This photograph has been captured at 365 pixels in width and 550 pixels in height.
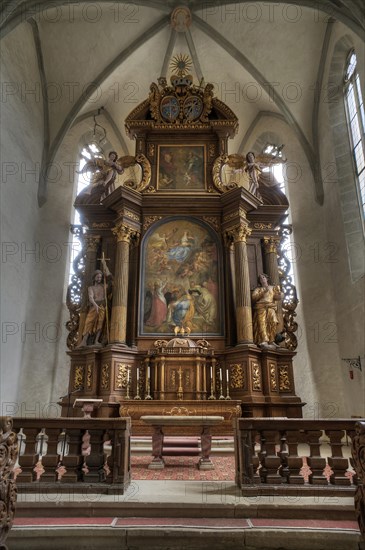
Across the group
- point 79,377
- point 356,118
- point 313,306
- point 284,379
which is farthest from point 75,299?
point 356,118

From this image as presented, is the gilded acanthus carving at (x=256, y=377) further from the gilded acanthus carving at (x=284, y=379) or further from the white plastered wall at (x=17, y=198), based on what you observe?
the white plastered wall at (x=17, y=198)

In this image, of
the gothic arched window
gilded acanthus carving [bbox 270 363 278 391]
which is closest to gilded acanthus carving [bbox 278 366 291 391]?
gilded acanthus carving [bbox 270 363 278 391]

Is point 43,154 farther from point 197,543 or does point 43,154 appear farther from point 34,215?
point 197,543

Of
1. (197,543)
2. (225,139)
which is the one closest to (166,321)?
(225,139)

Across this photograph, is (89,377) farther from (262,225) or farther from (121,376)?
(262,225)

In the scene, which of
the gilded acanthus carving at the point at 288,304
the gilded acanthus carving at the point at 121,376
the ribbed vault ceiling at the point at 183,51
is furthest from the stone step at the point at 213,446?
the ribbed vault ceiling at the point at 183,51

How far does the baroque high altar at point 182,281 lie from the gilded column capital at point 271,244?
0.03 meters

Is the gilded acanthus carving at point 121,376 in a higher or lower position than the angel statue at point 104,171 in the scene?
lower

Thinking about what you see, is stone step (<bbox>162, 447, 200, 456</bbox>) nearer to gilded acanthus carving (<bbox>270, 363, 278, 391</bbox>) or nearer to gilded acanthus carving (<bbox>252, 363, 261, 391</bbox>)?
gilded acanthus carving (<bbox>252, 363, 261, 391</bbox>)

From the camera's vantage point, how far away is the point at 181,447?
23.8 feet

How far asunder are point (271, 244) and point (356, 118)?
4.09 m

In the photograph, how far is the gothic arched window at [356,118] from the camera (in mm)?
11344

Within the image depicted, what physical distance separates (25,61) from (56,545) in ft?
42.5

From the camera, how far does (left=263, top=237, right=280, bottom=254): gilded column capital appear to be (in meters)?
11.7
